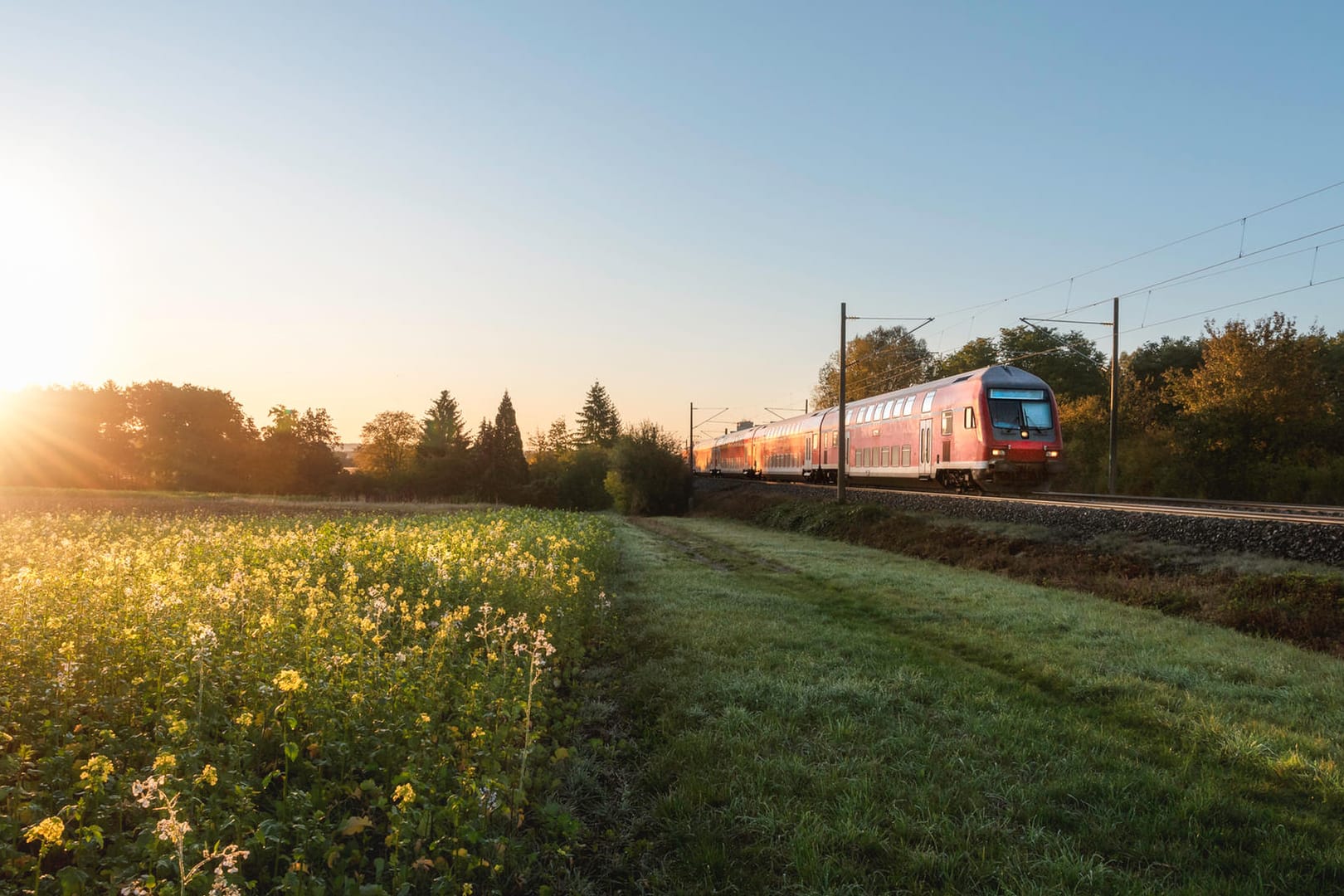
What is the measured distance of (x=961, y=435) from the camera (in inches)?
971

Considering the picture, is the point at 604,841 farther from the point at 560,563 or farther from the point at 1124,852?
the point at 560,563

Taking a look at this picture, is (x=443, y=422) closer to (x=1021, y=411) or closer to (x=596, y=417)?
(x=596, y=417)

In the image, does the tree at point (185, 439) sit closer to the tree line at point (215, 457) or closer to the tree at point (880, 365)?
the tree line at point (215, 457)

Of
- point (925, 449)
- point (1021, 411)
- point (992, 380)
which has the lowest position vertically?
point (925, 449)

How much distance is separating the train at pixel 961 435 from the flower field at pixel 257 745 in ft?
65.2

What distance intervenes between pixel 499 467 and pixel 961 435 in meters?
59.7

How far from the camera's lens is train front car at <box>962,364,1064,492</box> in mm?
23297

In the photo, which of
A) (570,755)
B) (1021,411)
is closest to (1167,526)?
(1021,411)

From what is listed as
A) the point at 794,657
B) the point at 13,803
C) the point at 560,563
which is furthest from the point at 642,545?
the point at 13,803

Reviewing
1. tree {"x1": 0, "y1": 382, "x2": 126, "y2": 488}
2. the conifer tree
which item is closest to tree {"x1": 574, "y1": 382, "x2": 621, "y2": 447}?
the conifer tree

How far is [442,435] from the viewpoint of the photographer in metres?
101

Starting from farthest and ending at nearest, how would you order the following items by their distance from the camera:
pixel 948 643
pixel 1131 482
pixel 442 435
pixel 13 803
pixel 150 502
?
1. pixel 442 435
2. pixel 1131 482
3. pixel 150 502
4. pixel 948 643
5. pixel 13 803

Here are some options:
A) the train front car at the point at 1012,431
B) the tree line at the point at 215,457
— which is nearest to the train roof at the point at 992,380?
the train front car at the point at 1012,431

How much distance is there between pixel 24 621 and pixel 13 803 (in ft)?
6.07
